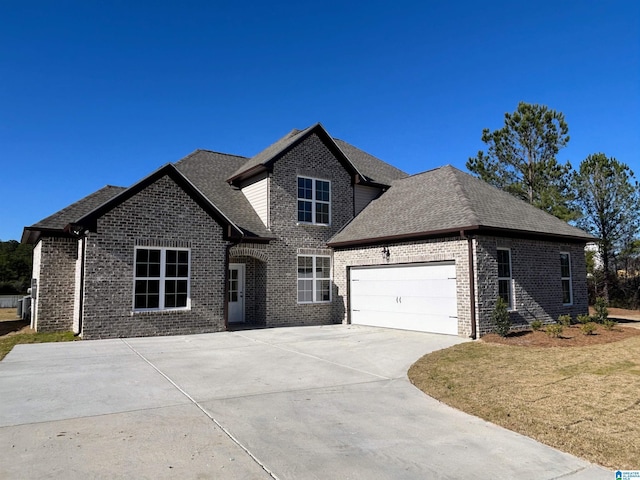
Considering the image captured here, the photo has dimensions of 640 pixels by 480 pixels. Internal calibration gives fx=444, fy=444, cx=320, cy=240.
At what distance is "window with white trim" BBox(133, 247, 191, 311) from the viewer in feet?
45.0

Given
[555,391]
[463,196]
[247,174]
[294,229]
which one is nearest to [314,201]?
[294,229]

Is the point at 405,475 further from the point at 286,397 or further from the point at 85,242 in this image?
the point at 85,242

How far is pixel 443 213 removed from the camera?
14.6 meters

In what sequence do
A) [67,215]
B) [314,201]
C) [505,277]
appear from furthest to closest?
[314,201], [67,215], [505,277]

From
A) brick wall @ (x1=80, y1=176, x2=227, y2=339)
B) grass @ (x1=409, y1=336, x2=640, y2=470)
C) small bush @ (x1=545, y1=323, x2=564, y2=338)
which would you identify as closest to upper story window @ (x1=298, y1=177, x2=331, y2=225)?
brick wall @ (x1=80, y1=176, x2=227, y2=339)

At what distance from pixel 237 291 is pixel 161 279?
160 inches

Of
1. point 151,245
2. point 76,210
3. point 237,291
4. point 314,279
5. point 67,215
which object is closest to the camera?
point 151,245

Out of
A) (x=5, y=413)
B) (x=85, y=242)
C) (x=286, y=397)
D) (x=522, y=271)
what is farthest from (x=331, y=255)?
(x=5, y=413)

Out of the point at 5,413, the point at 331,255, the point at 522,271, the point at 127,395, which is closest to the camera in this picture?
the point at 5,413

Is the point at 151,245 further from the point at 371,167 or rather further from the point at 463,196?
the point at 371,167

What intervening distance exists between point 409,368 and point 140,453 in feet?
19.4

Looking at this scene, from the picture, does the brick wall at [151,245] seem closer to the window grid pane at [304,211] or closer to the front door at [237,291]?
the front door at [237,291]

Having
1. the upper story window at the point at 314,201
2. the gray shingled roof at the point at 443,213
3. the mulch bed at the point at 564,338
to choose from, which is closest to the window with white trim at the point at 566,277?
the gray shingled roof at the point at 443,213

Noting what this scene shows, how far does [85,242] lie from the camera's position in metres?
13.0
